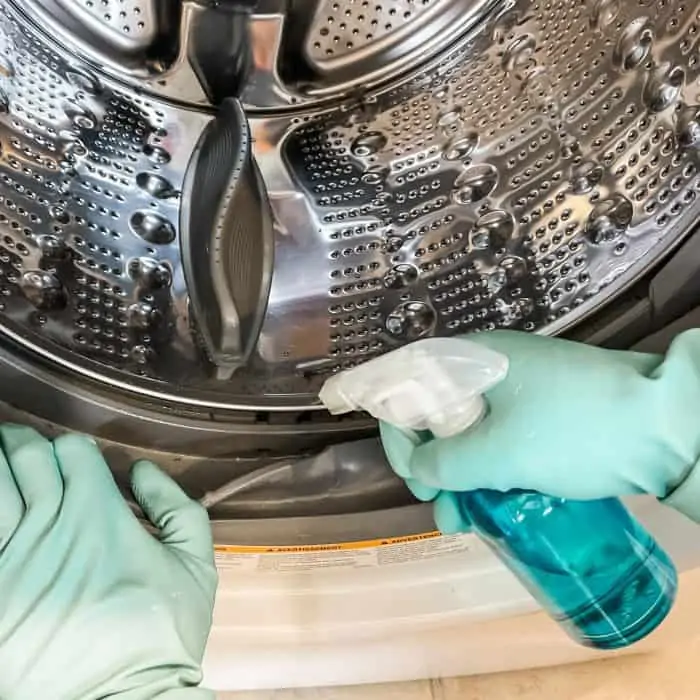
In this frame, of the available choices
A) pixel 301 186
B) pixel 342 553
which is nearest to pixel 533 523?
pixel 342 553

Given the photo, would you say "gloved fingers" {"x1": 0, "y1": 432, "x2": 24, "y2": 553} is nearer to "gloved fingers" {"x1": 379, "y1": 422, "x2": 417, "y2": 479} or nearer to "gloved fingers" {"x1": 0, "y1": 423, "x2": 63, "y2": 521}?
"gloved fingers" {"x1": 0, "y1": 423, "x2": 63, "y2": 521}

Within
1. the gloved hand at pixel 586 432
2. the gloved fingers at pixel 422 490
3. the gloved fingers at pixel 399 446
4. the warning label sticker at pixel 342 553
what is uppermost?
the gloved hand at pixel 586 432

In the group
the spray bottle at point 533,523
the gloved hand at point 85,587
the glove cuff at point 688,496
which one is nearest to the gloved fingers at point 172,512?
the gloved hand at point 85,587

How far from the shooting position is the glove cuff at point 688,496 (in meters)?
0.63

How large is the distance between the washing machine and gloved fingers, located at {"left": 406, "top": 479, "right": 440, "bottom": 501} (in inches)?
1.2

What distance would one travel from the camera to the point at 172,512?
70 cm

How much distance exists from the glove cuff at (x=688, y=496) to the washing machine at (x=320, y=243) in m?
0.09

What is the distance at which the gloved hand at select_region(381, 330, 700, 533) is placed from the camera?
63 centimetres

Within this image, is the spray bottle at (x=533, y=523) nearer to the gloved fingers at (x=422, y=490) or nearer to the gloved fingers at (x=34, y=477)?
the gloved fingers at (x=422, y=490)

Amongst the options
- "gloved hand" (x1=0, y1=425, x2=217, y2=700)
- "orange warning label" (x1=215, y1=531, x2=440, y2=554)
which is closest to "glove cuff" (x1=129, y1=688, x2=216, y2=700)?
"gloved hand" (x1=0, y1=425, x2=217, y2=700)

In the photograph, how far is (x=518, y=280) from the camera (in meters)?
0.83

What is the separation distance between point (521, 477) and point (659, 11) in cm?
40

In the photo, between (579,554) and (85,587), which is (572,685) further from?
(85,587)

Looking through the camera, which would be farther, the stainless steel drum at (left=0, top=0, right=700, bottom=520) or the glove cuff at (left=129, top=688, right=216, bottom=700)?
the stainless steel drum at (left=0, top=0, right=700, bottom=520)
